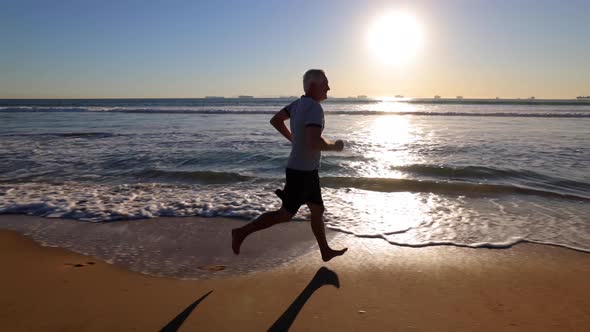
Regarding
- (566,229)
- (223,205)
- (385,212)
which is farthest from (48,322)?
(566,229)

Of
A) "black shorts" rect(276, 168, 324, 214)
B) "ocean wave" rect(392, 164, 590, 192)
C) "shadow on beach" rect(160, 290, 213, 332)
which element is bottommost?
"shadow on beach" rect(160, 290, 213, 332)

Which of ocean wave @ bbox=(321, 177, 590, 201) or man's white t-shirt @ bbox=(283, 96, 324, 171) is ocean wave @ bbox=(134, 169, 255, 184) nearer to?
ocean wave @ bbox=(321, 177, 590, 201)

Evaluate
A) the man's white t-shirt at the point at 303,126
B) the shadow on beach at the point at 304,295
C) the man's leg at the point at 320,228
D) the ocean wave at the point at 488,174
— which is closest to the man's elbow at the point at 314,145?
the man's white t-shirt at the point at 303,126

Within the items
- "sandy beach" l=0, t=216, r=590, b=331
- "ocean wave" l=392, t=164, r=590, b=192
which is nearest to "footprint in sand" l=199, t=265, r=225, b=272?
"sandy beach" l=0, t=216, r=590, b=331

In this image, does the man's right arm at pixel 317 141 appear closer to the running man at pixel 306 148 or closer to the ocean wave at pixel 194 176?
the running man at pixel 306 148

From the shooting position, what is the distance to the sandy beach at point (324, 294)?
2.67m

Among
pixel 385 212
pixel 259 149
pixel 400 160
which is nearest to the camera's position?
pixel 385 212

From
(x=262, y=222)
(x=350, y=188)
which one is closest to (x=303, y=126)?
(x=262, y=222)

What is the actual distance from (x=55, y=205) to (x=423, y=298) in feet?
17.3

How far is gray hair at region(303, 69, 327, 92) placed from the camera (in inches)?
128

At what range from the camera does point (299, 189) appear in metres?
3.37

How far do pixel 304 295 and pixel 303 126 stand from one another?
1.39 meters

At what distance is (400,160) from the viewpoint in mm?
9422

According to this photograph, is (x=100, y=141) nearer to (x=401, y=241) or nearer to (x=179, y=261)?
(x=179, y=261)
